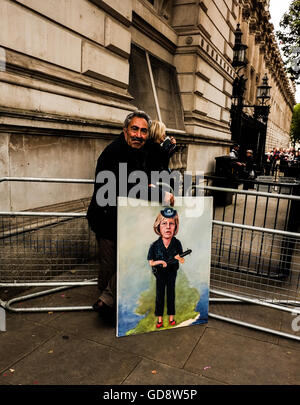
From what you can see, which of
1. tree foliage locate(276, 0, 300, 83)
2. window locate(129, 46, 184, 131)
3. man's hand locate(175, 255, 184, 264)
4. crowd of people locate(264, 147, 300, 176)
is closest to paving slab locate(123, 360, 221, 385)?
man's hand locate(175, 255, 184, 264)

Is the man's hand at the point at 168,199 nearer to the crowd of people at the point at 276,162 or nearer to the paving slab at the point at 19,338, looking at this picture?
the paving slab at the point at 19,338

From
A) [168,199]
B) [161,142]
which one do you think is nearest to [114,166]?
[168,199]

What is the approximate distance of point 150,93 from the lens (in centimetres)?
786

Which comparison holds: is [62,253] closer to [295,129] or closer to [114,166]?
[114,166]

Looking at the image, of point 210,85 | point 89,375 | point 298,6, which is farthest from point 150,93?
point 298,6

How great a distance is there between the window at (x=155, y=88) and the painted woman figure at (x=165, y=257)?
494 centimetres

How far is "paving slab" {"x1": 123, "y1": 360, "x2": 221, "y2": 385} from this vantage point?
2.57m

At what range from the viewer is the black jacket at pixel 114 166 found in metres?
3.11

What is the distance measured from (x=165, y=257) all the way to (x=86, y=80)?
3335 mm

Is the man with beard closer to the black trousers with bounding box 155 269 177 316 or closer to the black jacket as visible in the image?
the black jacket

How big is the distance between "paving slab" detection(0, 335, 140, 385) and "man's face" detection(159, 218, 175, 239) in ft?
A: 3.68

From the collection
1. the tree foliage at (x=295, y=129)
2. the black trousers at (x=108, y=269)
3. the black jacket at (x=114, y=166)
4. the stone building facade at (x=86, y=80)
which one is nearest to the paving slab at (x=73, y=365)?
the black trousers at (x=108, y=269)

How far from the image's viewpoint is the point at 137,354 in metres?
2.90
